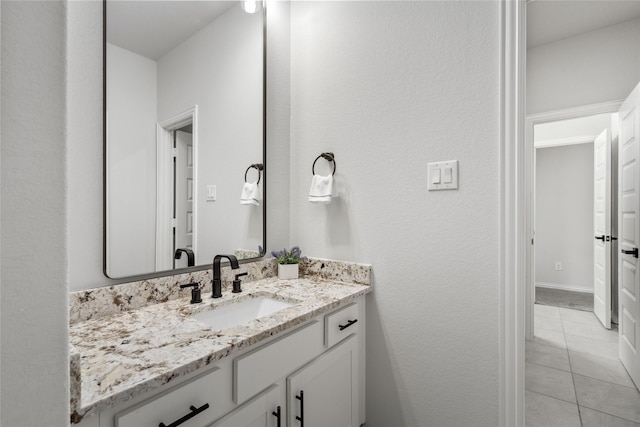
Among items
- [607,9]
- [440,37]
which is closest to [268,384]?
[440,37]

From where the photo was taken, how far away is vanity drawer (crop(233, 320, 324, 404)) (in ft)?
2.82

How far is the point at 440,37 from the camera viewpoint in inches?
52.3

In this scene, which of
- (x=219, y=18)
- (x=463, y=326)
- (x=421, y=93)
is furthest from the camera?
(x=219, y=18)

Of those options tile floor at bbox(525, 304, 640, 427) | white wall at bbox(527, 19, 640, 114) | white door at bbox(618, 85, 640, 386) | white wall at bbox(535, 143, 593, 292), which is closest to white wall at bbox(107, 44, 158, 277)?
tile floor at bbox(525, 304, 640, 427)

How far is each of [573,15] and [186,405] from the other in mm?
3571

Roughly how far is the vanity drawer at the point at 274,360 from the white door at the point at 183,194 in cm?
58

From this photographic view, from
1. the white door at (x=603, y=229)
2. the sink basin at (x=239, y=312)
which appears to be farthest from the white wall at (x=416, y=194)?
the white door at (x=603, y=229)

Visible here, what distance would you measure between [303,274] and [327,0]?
147cm

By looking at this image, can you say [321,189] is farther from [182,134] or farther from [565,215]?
[565,215]

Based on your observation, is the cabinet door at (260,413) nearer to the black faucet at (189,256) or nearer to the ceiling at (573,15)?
the black faucet at (189,256)

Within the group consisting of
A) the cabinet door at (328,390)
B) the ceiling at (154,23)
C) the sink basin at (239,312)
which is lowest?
the cabinet door at (328,390)

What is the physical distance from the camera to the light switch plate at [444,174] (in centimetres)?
128

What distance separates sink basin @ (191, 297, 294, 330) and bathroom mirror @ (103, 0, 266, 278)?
255 millimetres

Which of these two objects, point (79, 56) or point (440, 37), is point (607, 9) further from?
point (79, 56)
